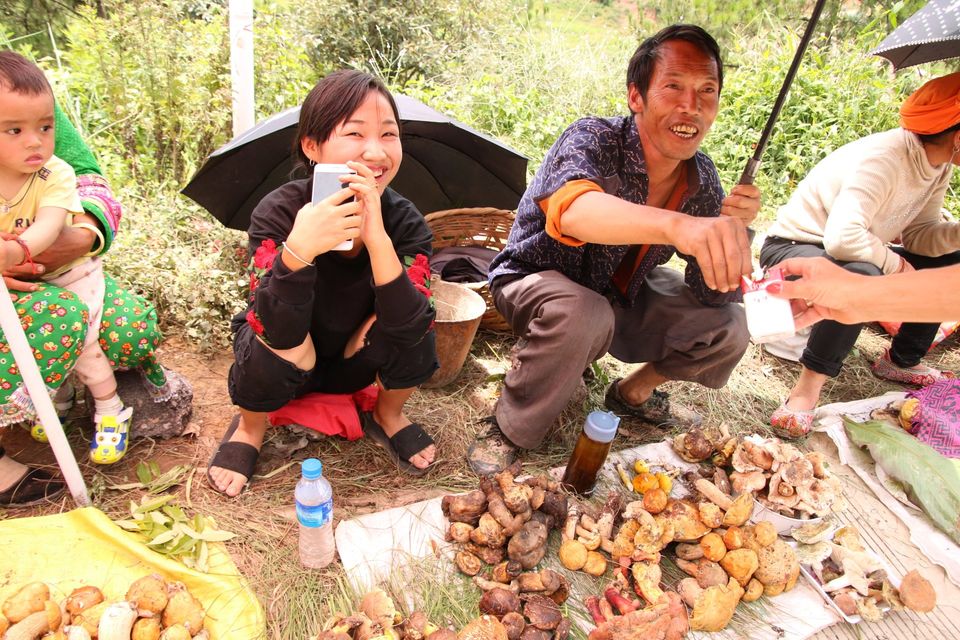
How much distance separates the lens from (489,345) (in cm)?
297

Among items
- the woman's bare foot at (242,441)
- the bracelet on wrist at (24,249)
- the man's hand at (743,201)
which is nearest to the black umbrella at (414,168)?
the bracelet on wrist at (24,249)

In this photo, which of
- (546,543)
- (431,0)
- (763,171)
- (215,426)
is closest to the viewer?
(546,543)

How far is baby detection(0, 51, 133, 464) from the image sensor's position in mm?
1456

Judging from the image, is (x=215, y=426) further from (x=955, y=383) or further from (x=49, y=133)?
(x=955, y=383)

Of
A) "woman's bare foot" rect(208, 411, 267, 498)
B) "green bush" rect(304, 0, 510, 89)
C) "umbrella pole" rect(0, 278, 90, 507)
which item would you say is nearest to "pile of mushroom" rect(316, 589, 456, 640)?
"woman's bare foot" rect(208, 411, 267, 498)

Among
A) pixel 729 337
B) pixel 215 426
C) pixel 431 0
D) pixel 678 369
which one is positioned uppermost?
pixel 431 0

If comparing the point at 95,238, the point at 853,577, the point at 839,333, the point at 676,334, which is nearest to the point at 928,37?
the point at 839,333

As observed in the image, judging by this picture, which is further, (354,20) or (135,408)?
(354,20)

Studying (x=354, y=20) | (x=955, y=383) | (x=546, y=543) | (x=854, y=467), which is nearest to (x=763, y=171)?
(x=955, y=383)

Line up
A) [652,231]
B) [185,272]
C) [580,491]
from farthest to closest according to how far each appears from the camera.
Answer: [185,272]
[580,491]
[652,231]

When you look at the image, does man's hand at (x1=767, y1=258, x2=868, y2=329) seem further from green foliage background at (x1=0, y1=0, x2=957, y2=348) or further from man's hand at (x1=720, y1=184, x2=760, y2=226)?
green foliage background at (x1=0, y1=0, x2=957, y2=348)

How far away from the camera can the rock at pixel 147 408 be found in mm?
2018

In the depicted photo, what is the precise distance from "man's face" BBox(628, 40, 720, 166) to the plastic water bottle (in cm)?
149

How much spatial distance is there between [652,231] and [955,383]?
1.95 m
